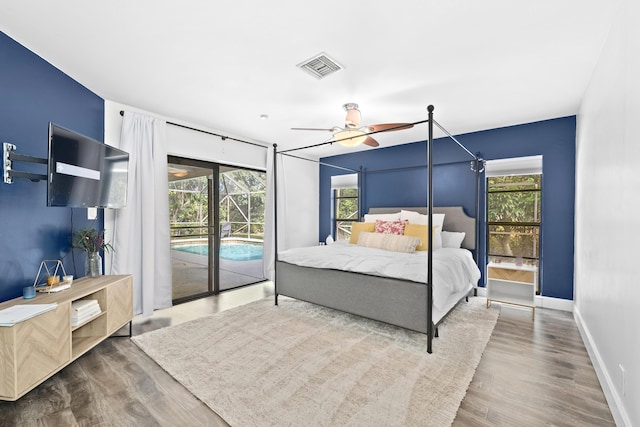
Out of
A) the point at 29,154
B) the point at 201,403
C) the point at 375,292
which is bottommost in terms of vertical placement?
the point at 201,403

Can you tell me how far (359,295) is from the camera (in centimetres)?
301

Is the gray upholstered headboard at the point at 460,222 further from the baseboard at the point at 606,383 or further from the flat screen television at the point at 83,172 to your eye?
the flat screen television at the point at 83,172

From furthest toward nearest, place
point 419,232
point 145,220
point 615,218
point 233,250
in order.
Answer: point 233,250
point 419,232
point 145,220
point 615,218

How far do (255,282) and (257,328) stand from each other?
82.6 inches

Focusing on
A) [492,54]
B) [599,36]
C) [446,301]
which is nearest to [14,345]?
[446,301]

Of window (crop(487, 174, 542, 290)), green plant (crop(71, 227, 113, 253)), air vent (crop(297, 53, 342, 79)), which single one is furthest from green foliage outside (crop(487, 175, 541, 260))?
green plant (crop(71, 227, 113, 253))

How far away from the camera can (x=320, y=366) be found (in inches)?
90.9

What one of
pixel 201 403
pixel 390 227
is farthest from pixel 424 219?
pixel 201 403

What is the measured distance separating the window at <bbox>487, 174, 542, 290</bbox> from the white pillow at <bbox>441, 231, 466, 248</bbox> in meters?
0.50

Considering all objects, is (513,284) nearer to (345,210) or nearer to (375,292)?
(375,292)

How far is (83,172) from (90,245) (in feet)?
2.31

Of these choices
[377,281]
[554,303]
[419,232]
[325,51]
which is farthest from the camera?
[419,232]

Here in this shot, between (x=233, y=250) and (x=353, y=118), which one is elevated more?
(x=353, y=118)

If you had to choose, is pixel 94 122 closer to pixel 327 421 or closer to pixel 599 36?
pixel 327 421
